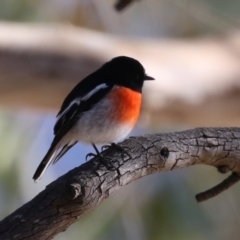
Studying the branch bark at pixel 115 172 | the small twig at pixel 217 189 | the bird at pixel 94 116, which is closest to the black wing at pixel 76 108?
the bird at pixel 94 116

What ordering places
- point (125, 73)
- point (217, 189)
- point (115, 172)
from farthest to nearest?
point (125, 73) → point (217, 189) → point (115, 172)

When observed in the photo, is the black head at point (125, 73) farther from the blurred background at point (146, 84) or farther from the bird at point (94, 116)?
the blurred background at point (146, 84)

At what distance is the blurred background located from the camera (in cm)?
250

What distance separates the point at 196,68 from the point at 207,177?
946 mm

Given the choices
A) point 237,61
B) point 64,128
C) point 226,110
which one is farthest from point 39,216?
point 237,61

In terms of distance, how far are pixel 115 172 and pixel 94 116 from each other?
0.39 m

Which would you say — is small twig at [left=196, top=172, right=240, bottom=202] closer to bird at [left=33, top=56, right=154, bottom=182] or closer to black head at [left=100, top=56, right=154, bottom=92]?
bird at [left=33, top=56, right=154, bottom=182]

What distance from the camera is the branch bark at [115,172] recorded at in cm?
138

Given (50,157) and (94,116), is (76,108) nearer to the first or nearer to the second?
(94,116)

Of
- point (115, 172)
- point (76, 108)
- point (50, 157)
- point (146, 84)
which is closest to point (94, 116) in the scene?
point (76, 108)

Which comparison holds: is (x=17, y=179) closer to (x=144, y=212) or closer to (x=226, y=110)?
(x=144, y=212)

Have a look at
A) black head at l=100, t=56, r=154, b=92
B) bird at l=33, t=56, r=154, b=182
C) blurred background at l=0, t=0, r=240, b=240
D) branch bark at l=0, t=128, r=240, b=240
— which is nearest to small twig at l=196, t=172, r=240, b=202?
branch bark at l=0, t=128, r=240, b=240

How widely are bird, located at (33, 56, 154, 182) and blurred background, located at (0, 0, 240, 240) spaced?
53 cm

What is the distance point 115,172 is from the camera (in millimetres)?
1536
